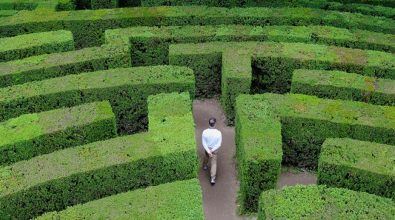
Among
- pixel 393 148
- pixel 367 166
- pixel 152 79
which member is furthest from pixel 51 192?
pixel 393 148

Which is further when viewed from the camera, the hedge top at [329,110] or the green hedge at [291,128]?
the hedge top at [329,110]

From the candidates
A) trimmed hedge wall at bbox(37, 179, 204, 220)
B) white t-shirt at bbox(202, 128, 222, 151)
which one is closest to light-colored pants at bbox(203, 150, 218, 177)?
white t-shirt at bbox(202, 128, 222, 151)

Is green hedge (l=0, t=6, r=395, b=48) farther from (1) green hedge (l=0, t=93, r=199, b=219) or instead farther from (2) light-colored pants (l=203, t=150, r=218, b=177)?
(1) green hedge (l=0, t=93, r=199, b=219)

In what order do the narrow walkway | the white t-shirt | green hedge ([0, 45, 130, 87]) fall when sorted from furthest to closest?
green hedge ([0, 45, 130, 87]), the white t-shirt, the narrow walkway

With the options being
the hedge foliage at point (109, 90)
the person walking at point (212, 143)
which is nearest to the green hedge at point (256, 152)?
the person walking at point (212, 143)

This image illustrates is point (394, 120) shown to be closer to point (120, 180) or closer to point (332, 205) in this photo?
point (332, 205)

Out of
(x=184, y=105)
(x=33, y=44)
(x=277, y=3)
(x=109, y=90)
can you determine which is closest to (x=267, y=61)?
(x=184, y=105)

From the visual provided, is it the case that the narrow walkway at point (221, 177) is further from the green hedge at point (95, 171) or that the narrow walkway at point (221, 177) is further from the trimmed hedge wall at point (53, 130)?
the trimmed hedge wall at point (53, 130)
